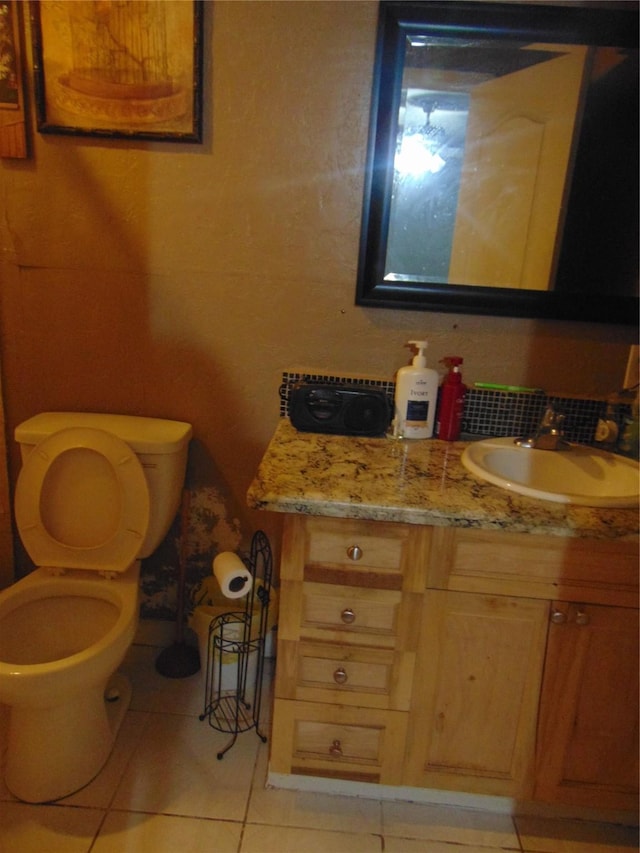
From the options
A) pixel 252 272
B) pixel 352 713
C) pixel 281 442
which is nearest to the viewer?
pixel 352 713

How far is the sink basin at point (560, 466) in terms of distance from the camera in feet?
4.28

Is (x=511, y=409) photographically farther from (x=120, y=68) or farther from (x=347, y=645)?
(x=120, y=68)

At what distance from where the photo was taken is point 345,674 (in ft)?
3.96

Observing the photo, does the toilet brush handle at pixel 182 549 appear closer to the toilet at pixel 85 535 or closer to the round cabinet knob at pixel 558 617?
Answer: the toilet at pixel 85 535

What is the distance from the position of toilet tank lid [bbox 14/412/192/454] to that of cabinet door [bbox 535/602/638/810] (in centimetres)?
102

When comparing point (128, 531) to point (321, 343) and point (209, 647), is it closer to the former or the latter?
point (209, 647)

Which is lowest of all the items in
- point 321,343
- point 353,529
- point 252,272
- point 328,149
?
point 353,529

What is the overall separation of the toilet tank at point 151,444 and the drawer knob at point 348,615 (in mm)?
607

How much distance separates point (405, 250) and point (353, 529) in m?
0.77

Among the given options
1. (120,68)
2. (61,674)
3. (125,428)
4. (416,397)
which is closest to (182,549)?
(125,428)

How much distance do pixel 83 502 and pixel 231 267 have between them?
75cm

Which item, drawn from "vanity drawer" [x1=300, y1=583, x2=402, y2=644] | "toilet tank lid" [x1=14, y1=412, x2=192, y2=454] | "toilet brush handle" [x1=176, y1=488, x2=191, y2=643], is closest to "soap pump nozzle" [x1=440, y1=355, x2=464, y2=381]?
"vanity drawer" [x1=300, y1=583, x2=402, y2=644]

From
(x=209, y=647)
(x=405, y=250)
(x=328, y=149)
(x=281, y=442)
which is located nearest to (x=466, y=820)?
(x=209, y=647)

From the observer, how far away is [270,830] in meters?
1.24
